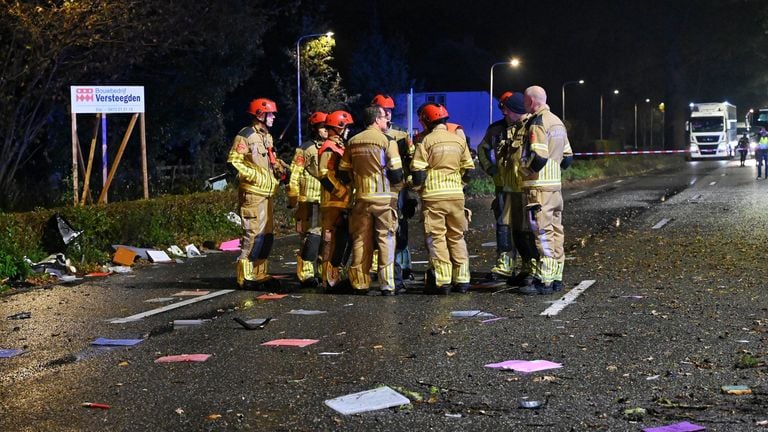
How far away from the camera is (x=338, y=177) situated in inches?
437

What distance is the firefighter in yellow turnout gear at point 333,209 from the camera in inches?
441

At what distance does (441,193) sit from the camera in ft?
35.0

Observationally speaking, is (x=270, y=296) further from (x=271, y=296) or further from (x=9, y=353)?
(x=9, y=353)

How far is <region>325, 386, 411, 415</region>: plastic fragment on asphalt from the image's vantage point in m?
6.11

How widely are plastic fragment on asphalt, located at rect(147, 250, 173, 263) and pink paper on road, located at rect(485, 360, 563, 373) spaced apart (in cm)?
904

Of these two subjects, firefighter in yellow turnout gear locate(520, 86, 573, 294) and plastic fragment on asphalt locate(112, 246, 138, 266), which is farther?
plastic fragment on asphalt locate(112, 246, 138, 266)

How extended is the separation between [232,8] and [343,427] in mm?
23777

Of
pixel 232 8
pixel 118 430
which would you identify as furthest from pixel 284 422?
pixel 232 8

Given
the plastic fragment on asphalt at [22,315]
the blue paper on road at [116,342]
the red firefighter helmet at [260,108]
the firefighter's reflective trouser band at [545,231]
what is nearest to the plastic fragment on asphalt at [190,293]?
the plastic fragment on asphalt at [22,315]

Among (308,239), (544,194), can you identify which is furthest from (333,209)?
(544,194)

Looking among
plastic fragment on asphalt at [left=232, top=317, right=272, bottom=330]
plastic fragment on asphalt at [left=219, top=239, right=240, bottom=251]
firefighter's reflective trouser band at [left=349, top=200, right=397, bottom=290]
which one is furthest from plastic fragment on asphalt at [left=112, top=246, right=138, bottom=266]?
plastic fragment on asphalt at [left=232, top=317, right=272, bottom=330]

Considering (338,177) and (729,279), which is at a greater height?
(338,177)

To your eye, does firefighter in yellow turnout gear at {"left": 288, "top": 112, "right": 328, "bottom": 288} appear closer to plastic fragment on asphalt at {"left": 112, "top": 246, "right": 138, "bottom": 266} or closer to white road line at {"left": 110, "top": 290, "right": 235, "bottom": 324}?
white road line at {"left": 110, "top": 290, "right": 235, "bottom": 324}

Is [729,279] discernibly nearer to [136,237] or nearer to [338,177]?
[338,177]
